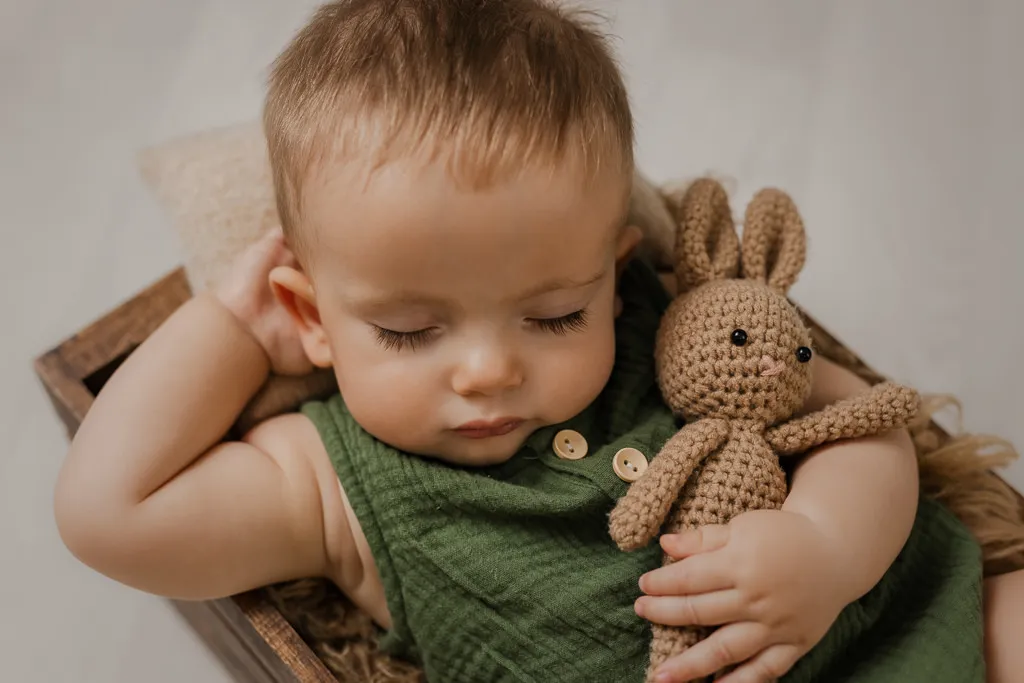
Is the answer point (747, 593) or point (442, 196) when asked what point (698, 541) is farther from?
point (442, 196)

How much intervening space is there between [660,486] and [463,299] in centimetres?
22

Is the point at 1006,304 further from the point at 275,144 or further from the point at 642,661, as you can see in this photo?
the point at 275,144

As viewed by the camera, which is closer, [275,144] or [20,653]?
[275,144]

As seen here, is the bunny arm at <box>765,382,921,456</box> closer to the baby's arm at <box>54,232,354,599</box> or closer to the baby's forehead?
the baby's forehead

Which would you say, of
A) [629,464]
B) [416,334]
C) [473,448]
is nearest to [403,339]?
[416,334]

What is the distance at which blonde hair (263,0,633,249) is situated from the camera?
0.79m

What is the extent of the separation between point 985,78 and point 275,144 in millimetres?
1325

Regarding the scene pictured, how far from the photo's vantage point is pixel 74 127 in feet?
5.46

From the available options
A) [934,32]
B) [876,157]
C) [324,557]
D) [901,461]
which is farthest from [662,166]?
[324,557]

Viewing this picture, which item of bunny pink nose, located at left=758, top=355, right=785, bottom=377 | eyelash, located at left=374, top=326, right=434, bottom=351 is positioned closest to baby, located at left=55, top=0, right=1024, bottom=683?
eyelash, located at left=374, top=326, right=434, bottom=351

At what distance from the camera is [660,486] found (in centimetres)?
83

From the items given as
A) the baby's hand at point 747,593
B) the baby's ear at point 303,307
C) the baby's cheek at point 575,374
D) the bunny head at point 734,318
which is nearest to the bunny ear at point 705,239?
the bunny head at point 734,318

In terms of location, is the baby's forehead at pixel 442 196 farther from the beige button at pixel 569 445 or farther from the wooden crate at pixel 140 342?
the wooden crate at pixel 140 342

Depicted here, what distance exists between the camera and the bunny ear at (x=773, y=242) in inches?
38.3
